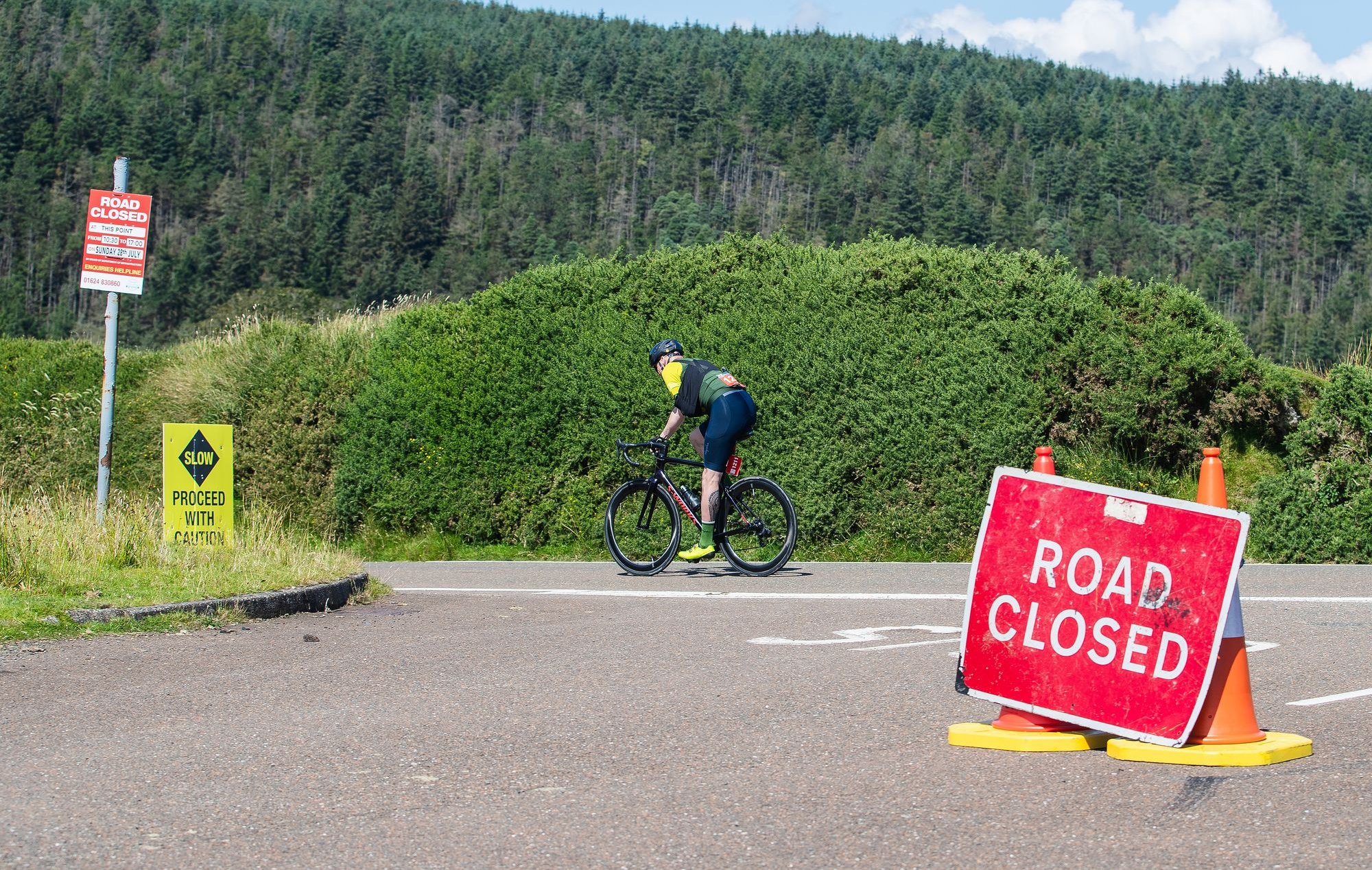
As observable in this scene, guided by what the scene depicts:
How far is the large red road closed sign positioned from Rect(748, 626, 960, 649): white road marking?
2.38 m

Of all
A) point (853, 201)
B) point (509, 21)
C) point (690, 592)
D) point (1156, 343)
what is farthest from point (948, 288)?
point (509, 21)

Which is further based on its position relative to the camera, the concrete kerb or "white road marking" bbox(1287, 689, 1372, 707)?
the concrete kerb

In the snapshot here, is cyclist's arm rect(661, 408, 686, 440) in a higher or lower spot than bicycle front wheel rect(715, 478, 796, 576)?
higher

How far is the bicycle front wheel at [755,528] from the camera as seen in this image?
1207 centimetres

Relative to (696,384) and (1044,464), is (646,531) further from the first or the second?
(1044,464)

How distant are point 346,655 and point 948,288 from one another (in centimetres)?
841

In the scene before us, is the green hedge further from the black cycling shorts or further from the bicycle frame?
the black cycling shorts

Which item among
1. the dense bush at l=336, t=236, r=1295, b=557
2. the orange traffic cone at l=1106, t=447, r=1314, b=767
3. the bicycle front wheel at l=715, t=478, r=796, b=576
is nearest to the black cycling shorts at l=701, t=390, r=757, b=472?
the bicycle front wheel at l=715, t=478, r=796, b=576

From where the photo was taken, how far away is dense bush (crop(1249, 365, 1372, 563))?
13.0 meters

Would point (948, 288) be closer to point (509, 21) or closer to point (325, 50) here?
point (325, 50)

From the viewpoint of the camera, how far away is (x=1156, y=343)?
13438mm

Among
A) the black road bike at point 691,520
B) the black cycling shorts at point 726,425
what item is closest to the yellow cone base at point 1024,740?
the black road bike at point 691,520

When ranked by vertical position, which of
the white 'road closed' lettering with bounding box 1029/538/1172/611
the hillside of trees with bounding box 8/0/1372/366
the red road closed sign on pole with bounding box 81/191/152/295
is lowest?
the white 'road closed' lettering with bounding box 1029/538/1172/611

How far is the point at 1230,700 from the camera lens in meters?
5.15
